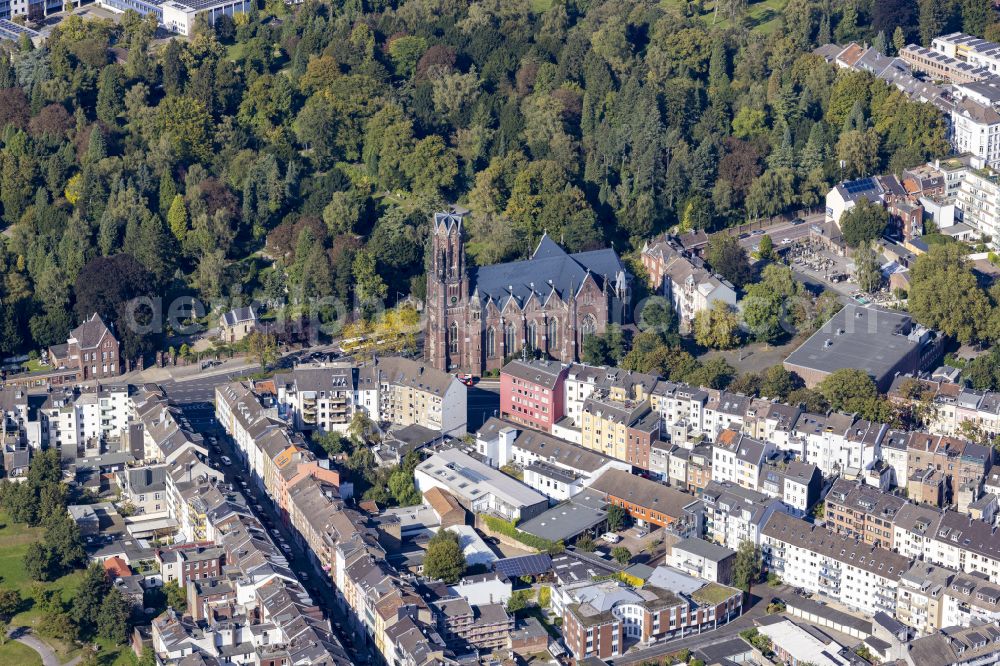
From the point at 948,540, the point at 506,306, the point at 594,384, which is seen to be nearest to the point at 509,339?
the point at 506,306

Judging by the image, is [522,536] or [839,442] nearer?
[522,536]

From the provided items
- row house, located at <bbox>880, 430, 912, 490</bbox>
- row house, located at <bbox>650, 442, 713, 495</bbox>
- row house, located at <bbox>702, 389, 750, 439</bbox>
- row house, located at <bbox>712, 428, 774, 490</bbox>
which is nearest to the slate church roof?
row house, located at <bbox>702, 389, 750, 439</bbox>

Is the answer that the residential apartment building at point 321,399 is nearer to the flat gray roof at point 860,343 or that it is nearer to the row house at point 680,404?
the row house at point 680,404

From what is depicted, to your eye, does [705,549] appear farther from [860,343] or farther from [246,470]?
[246,470]

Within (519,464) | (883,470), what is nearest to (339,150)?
(519,464)

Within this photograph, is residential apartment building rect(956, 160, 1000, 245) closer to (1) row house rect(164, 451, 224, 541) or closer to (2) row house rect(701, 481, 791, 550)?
(2) row house rect(701, 481, 791, 550)

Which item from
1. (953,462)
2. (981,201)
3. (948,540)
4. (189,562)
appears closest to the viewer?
(189,562)
